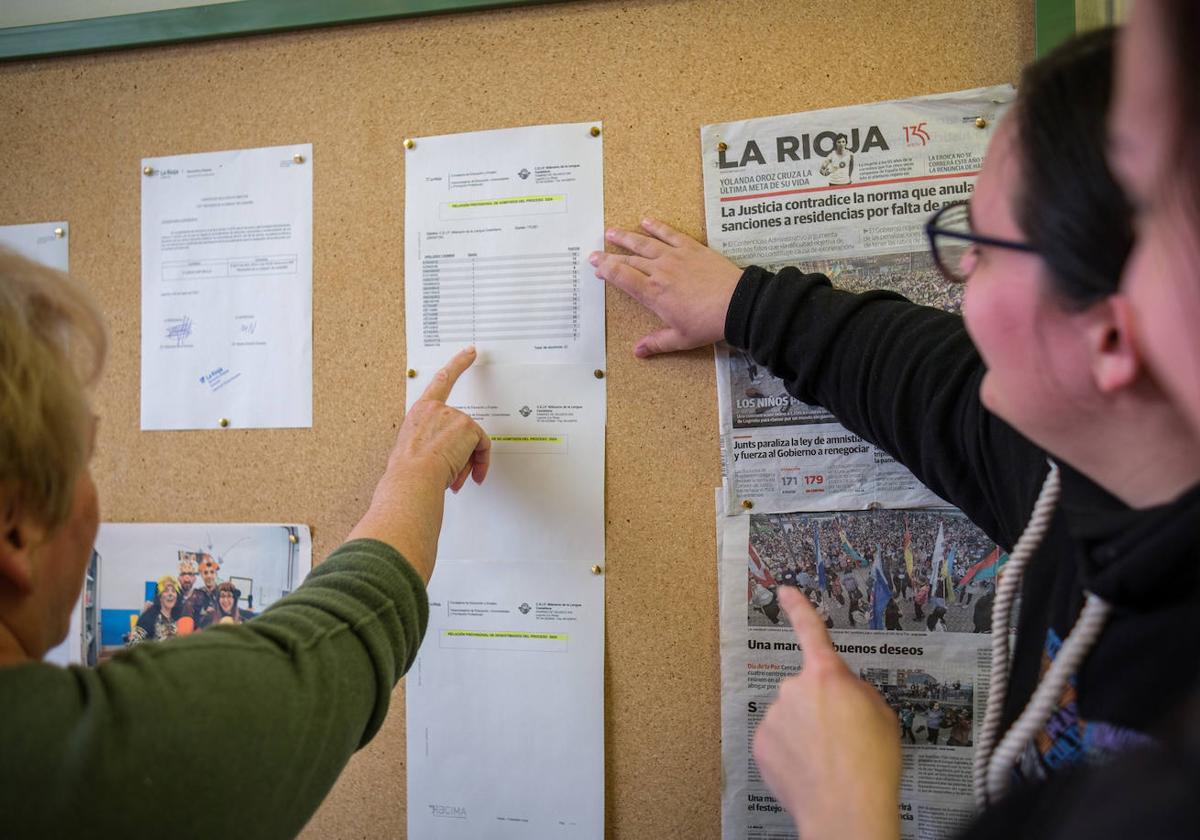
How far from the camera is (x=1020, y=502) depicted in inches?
25.3

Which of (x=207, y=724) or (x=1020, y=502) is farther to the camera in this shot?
(x=1020, y=502)

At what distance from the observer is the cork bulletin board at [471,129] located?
2.67ft

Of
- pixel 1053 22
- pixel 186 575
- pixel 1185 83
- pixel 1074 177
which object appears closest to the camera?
pixel 1185 83

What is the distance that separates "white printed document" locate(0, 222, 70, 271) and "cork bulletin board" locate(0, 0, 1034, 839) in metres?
0.02

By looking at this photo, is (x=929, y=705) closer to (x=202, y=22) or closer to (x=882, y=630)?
(x=882, y=630)

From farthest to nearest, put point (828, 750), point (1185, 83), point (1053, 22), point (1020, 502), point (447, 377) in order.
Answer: point (447, 377)
point (1053, 22)
point (1020, 502)
point (828, 750)
point (1185, 83)

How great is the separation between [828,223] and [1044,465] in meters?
0.33

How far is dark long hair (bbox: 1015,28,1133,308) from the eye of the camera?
0.40 metres

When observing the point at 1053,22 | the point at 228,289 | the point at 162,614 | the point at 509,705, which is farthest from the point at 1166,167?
the point at 162,614

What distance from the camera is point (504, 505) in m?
0.88

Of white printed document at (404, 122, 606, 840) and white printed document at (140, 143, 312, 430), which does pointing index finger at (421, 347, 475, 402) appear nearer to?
white printed document at (404, 122, 606, 840)

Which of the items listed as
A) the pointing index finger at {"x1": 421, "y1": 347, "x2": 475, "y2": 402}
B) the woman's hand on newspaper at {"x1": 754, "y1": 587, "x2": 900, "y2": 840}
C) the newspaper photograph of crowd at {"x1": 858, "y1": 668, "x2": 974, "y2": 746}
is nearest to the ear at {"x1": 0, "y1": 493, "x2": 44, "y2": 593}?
the pointing index finger at {"x1": 421, "y1": 347, "x2": 475, "y2": 402}

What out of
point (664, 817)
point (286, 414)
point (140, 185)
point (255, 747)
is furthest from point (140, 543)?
point (664, 817)

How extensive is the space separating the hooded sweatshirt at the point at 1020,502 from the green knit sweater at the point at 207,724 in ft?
1.50
